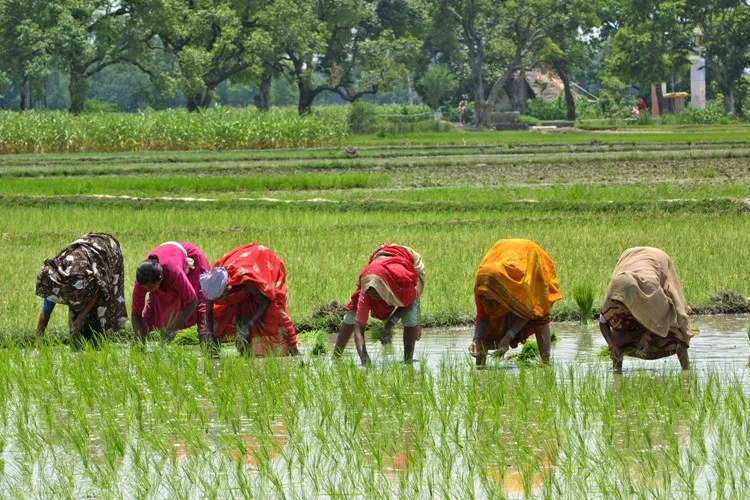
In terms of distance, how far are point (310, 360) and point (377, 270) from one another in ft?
2.35

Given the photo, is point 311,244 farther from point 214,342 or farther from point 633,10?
point 633,10

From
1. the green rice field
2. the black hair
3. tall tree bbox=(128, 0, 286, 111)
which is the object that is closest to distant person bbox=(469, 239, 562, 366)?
the green rice field

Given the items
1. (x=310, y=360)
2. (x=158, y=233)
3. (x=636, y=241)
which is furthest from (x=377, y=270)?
(x=158, y=233)

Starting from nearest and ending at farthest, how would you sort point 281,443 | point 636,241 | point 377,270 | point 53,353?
point 281,443
point 377,270
point 53,353
point 636,241

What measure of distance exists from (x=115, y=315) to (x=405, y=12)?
45.0 m

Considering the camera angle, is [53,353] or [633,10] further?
[633,10]

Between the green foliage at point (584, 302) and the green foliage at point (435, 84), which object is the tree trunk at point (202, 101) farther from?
the green foliage at point (584, 302)

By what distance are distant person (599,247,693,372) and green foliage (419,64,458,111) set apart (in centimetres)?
4654

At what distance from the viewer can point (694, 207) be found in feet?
53.0

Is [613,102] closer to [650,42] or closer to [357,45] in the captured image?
[650,42]

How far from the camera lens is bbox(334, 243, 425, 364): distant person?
298 inches

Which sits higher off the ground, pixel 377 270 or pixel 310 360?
pixel 377 270

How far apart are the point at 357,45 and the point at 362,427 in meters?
41.4

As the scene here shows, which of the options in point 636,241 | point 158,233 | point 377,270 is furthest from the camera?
point 158,233
